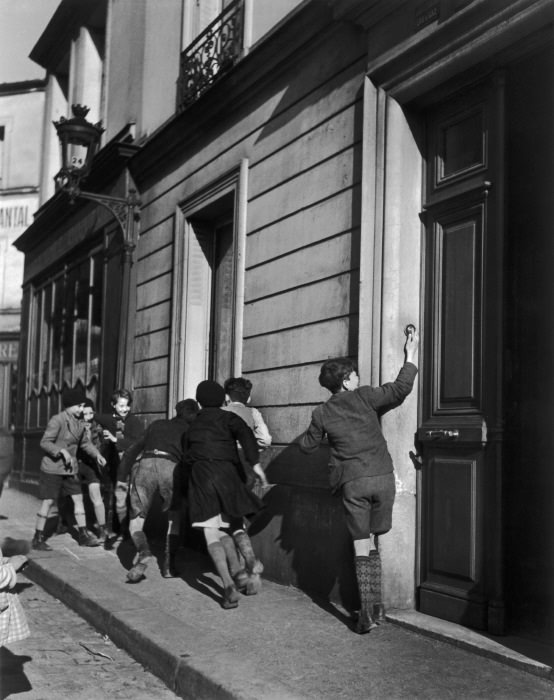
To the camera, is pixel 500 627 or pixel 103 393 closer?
pixel 500 627

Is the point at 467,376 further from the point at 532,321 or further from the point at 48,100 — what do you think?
the point at 48,100

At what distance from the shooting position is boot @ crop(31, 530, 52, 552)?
8.50 meters

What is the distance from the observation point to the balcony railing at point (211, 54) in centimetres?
884

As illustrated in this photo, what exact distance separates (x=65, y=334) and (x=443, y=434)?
10.4m

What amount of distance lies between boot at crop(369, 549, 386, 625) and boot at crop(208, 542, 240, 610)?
1.04m

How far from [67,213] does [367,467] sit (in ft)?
34.6

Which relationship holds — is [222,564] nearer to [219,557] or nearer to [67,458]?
[219,557]

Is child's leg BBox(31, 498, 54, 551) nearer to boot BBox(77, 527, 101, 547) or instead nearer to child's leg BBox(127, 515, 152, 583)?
boot BBox(77, 527, 101, 547)

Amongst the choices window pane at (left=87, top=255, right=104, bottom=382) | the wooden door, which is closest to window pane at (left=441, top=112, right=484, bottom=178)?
the wooden door

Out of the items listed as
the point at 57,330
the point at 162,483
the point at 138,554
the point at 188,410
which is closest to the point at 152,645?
the point at 138,554

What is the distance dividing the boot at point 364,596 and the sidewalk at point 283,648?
61 mm

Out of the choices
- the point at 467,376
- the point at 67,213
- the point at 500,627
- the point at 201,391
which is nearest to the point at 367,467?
the point at 467,376

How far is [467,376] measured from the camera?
5.41m

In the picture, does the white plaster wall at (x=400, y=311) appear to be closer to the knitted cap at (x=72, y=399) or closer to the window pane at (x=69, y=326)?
the knitted cap at (x=72, y=399)
